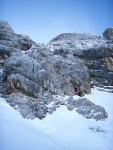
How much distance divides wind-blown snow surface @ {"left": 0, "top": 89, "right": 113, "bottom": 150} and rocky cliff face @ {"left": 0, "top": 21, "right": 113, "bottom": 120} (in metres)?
1.49

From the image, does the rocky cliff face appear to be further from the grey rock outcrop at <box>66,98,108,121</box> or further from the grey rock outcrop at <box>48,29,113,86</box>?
the grey rock outcrop at <box>66,98,108,121</box>

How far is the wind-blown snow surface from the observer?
16234mm

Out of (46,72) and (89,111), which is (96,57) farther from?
(89,111)

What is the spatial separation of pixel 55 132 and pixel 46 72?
11.1 meters

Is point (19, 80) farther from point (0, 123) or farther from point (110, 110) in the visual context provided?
point (110, 110)

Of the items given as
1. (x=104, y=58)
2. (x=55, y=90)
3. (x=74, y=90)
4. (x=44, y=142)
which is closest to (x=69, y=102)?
(x=55, y=90)

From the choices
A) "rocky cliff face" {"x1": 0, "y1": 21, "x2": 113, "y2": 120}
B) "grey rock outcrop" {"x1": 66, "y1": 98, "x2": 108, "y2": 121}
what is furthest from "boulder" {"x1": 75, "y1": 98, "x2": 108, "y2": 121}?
"rocky cliff face" {"x1": 0, "y1": 21, "x2": 113, "y2": 120}

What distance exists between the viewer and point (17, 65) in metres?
31.1

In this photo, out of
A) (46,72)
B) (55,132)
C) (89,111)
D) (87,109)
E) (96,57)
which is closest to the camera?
(55,132)

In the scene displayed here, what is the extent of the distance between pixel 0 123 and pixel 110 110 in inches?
808

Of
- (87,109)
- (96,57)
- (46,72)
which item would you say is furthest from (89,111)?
(96,57)

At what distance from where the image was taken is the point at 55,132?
23.7 metres

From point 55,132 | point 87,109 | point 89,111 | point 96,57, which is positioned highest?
point 96,57

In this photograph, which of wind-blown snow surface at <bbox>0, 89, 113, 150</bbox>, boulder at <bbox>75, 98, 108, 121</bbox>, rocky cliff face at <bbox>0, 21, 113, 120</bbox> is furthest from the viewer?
boulder at <bbox>75, 98, 108, 121</bbox>
